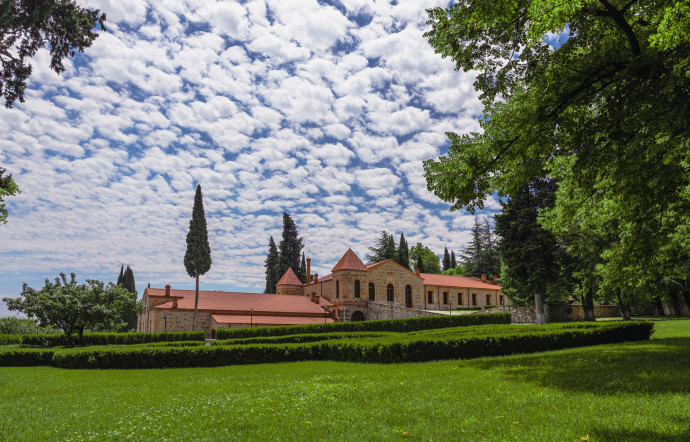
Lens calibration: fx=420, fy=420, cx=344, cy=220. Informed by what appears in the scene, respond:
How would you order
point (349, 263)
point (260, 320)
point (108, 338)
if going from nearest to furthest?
point (108, 338)
point (260, 320)
point (349, 263)

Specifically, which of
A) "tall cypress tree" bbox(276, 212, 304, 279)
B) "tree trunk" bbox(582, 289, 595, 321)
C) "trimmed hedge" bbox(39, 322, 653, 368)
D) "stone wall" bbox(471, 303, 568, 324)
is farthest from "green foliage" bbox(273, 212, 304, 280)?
"trimmed hedge" bbox(39, 322, 653, 368)

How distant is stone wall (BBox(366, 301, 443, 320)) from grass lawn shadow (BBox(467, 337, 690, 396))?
27677 mm

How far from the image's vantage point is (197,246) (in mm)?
45031

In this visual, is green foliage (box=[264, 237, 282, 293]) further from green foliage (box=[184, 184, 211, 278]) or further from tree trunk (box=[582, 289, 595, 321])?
tree trunk (box=[582, 289, 595, 321])

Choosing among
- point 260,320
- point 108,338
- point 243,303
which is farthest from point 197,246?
point 108,338

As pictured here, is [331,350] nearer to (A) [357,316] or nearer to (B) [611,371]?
(B) [611,371]

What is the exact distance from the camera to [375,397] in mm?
7863

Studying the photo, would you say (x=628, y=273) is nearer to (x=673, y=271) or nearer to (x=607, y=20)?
(x=673, y=271)

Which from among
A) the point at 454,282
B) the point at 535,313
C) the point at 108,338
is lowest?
the point at 108,338

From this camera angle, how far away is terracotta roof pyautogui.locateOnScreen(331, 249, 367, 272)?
4722cm

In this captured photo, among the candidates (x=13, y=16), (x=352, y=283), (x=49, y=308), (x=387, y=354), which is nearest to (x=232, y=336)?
(x=49, y=308)

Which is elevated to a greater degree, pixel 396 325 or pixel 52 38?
pixel 52 38

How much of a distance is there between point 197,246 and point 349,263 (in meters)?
16.6

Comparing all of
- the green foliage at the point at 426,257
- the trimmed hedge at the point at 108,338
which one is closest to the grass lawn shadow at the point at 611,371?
the trimmed hedge at the point at 108,338
